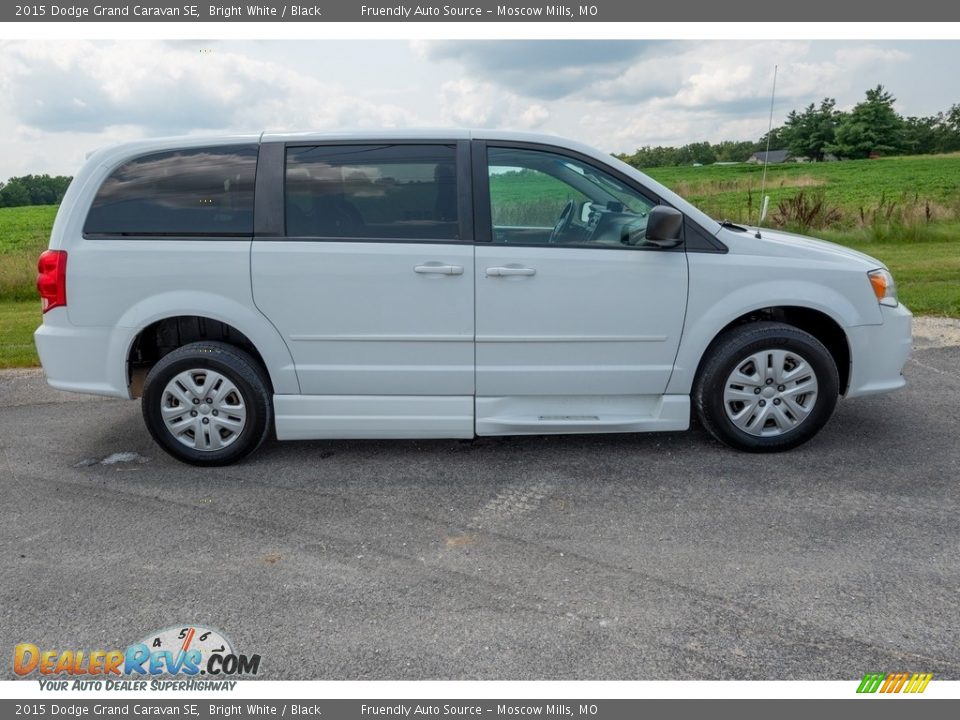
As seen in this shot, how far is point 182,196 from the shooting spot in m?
4.78

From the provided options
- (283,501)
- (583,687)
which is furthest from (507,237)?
(583,687)

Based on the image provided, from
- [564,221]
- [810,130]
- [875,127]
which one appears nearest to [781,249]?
[564,221]

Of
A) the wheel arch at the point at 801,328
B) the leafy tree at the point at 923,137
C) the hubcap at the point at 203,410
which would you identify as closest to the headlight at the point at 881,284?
the wheel arch at the point at 801,328

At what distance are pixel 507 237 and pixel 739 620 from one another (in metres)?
2.50

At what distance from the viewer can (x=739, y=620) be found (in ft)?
10.2

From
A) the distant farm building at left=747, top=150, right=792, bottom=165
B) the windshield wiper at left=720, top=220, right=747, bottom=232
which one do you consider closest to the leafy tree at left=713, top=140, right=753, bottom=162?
→ the distant farm building at left=747, top=150, right=792, bottom=165

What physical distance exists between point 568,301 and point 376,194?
1.27m

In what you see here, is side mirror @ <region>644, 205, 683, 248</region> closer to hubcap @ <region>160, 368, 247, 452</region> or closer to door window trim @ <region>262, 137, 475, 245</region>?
door window trim @ <region>262, 137, 475, 245</region>

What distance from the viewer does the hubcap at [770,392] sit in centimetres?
483

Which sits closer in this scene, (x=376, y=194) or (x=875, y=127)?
(x=376, y=194)

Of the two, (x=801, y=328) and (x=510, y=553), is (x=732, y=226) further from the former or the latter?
(x=510, y=553)

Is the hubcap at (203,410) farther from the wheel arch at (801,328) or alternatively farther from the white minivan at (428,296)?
the wheel arch at (801,328)

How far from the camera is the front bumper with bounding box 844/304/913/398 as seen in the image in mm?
4895

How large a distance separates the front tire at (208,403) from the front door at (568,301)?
134 cm
